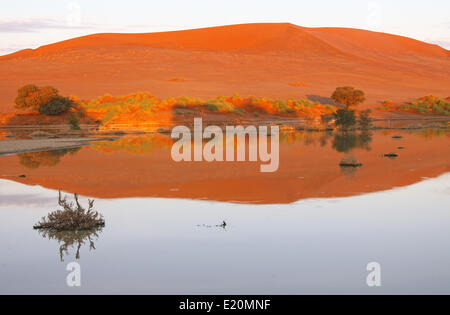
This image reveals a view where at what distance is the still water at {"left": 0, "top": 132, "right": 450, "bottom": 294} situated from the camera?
23.7 feet

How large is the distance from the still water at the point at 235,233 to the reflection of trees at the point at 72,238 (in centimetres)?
2

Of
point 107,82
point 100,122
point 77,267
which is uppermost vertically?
point 107,82

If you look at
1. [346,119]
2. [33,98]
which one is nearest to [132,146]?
[346,119]

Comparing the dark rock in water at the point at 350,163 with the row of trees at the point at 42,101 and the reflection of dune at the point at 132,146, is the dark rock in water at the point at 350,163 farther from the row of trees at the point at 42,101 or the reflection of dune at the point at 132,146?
the row of trees at the point at 42,101

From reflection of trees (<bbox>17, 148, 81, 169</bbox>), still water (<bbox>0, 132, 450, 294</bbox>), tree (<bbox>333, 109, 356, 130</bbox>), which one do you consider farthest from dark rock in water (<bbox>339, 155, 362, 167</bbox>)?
tree (<bbox>333, 109, 356, 130</bbox>)

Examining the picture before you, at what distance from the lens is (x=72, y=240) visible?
30.7 ft

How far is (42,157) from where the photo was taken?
23.4 m

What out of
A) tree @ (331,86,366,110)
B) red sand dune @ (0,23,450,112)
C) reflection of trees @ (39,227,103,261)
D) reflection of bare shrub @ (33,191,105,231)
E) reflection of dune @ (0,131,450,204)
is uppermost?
red sand dune @ (0,23,450,112)

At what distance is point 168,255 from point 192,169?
10741 millimetres

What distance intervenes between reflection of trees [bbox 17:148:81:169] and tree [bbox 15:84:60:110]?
2037 centimetres

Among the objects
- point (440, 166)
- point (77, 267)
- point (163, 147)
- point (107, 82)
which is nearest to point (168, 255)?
point (77, 267)

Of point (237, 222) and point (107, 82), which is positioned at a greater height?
point (107, 82)

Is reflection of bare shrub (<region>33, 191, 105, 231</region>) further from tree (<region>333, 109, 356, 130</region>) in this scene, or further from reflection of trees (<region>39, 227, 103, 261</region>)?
tree (<region>333, 109, 356, 130</region>)

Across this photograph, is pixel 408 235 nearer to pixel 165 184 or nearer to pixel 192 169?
pixel 165 184
